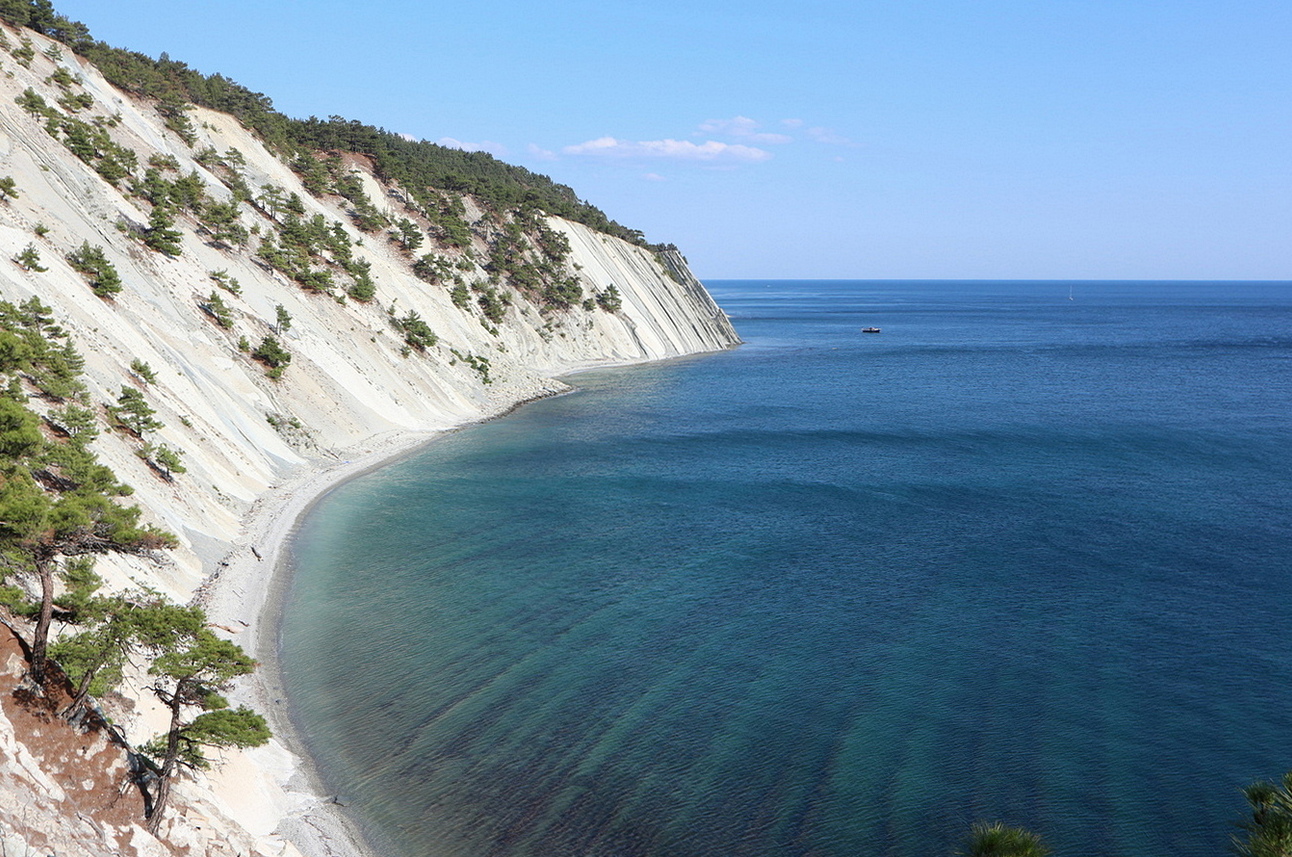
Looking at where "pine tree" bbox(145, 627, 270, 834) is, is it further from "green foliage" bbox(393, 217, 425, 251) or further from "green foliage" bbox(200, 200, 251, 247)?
"green foliage" bbox(393, 217, 425, 251)

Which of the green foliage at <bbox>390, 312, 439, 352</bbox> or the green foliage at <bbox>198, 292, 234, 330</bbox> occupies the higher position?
the green foliage at <bbox>198, 292, 234, 330</bbox>

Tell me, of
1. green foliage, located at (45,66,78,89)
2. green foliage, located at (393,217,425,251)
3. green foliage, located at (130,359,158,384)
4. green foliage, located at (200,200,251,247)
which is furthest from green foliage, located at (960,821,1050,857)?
green foliage, located at (393,217,425,251)

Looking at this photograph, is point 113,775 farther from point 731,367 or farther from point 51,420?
point 731,367

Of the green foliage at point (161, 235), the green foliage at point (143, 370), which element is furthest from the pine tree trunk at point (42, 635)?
the green foliage at point (161, 235)

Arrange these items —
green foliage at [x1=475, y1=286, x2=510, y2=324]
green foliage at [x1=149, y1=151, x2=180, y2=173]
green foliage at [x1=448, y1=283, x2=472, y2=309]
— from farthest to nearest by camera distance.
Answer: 1. green foliage at [x1=475, y1=286, x2=510, y2=324]
2. green foliage at [x1=448, y1=283, x2=472, y2=309]
3. green foliage at [x1=149, y1=151, x2=180, y2=173]

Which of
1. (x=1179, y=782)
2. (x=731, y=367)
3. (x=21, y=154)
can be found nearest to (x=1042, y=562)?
(x=1179, y=782)

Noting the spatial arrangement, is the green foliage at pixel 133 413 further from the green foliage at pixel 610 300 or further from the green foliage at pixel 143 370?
the green foliage at pixel 610 300

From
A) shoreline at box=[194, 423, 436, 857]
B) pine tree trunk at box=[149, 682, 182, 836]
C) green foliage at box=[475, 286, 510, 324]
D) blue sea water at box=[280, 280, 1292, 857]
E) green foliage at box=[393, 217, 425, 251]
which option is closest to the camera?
pine tree trunk at box=[149, 682, 182, 836]

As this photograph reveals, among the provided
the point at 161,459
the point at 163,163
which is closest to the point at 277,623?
the point at 161,459
